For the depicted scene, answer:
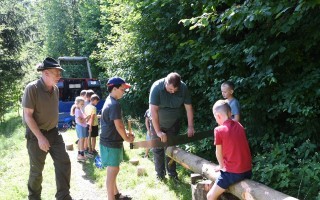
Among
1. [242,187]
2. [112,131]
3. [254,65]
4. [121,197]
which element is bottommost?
[121,197]

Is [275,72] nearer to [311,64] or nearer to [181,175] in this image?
[311,64]

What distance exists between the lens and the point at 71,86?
14.3 meters

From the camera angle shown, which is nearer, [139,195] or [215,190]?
[215,190]

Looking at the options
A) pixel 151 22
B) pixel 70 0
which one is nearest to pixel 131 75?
pixel 151 22

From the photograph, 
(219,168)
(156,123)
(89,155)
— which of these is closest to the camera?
(219,168)

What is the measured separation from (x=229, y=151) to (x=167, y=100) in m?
1.99

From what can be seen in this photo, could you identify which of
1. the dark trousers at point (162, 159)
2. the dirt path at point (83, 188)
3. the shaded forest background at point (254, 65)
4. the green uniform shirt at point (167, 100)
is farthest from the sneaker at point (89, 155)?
the green uniform shirt at point (167, 100)

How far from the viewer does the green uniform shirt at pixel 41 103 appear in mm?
4414

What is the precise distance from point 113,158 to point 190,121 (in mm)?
1527

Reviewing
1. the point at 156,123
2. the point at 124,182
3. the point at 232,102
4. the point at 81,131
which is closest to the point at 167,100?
the point at 156,123

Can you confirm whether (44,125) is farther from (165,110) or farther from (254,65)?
(254,65)

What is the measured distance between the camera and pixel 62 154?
4691 mm

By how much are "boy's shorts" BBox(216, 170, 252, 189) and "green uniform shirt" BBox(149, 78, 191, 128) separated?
1901 millimetres

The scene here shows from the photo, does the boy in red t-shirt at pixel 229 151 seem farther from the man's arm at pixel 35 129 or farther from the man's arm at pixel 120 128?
the man's arm at pixel 35 129
